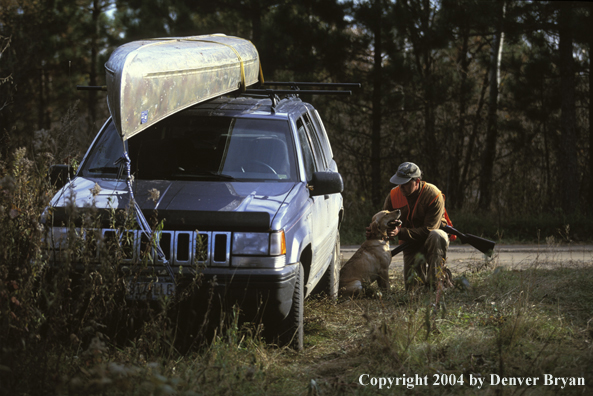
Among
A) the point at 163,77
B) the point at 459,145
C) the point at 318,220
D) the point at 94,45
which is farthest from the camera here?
the point at 94,45

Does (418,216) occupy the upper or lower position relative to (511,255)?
upper

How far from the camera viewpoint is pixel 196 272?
384 centimetres

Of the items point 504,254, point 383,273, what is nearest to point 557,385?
point 383,273

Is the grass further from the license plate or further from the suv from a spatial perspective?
the suv

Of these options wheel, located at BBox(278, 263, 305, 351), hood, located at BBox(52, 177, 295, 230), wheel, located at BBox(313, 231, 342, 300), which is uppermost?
hood, located at BBox(52, 177, 295, 230)

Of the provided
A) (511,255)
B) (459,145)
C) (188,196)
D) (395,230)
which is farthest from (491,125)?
(188,196)

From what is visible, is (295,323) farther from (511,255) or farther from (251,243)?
(511,255)

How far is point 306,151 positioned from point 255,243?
5.96ft

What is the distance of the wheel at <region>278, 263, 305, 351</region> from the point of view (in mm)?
4477

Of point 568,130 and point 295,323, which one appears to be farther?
point 568,130

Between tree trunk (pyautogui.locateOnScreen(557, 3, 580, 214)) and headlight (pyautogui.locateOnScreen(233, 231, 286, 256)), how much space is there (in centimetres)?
1176

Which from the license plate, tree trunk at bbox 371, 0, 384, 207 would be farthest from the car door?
tree trunk at bbox 371, 0, 384, 207

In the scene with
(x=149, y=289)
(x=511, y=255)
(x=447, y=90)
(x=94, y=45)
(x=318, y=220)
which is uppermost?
(x=94, y=45)

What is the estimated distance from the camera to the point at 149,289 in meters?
4.05
